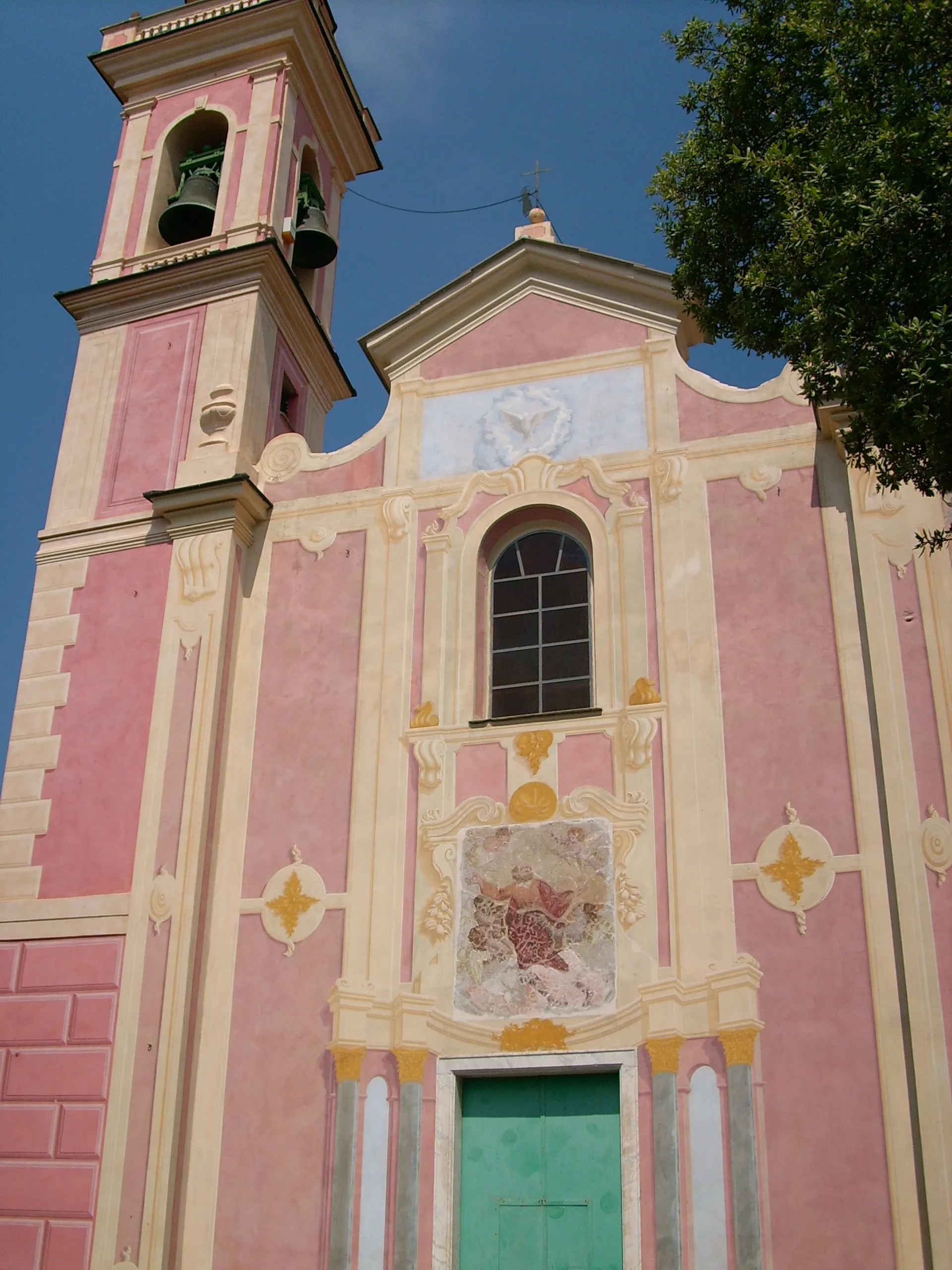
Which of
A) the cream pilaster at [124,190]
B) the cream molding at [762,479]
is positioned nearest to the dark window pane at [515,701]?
the cream molding at [762,479]

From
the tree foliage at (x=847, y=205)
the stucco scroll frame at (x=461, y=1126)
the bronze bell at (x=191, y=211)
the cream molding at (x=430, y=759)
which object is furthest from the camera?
the bronze bell at (x=191, y=211)

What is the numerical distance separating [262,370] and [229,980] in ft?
19.7

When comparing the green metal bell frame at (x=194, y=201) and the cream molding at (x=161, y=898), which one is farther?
the green metal bell frame at (x=194, y=201)

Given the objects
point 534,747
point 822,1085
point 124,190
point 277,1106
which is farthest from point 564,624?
point 124,190

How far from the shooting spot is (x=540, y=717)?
39.5ft

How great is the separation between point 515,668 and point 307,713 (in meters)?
1.75

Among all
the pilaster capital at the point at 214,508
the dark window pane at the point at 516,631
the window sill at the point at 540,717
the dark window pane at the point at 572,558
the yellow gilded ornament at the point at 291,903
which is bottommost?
the yellow gilded ornament at the point at 291,903

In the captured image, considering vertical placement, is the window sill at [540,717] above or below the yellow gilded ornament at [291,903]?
above

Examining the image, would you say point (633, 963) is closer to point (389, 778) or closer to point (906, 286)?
point (389, 778)

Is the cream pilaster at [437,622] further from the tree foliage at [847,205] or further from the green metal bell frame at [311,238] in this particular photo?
the green metal bell frame at [311,238]

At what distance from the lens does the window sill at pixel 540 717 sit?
12.0 metres

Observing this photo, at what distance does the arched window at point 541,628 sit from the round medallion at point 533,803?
628mm

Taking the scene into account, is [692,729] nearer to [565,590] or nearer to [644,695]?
[644,695]

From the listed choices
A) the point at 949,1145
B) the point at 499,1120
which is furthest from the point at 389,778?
the point at 949,1145
